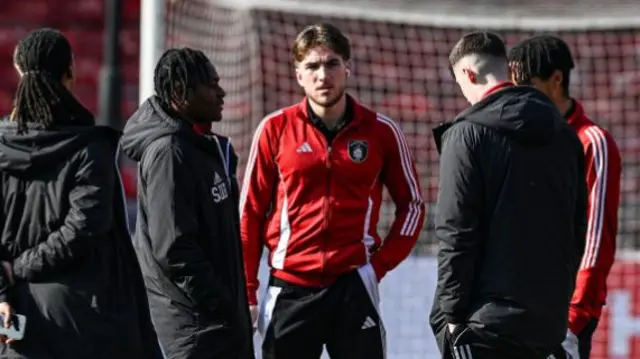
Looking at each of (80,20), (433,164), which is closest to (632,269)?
(433,164)

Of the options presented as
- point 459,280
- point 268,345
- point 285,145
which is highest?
point 285,145

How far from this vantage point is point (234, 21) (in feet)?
30.9

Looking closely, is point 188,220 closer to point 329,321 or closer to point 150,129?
point 150,129

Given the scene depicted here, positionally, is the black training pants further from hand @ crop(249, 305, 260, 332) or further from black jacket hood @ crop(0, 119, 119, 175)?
black jacket hood @ crop(0, 119, 119, 175)

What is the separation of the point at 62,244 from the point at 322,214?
1263 mm

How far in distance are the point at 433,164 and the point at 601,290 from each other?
387 centimetres

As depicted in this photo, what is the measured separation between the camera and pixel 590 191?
5812 millimetres

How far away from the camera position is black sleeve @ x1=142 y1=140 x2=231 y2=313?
16.7 ft

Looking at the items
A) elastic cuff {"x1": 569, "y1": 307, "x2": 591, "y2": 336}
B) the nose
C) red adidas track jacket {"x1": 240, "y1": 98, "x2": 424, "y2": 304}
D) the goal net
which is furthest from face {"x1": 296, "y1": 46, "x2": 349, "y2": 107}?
the goal net

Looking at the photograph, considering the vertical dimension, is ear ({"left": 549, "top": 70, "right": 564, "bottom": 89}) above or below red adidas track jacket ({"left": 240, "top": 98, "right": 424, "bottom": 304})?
above

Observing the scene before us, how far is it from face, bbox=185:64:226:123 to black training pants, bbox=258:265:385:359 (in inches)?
40.4

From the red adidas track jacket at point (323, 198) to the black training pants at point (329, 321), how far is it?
6 cm

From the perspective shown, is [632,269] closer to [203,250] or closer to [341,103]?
[341,103]

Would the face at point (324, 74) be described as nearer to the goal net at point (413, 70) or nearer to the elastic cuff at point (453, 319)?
the elastic cuff at point (453, 319)
